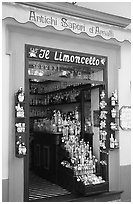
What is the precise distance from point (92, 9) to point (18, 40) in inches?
51.9

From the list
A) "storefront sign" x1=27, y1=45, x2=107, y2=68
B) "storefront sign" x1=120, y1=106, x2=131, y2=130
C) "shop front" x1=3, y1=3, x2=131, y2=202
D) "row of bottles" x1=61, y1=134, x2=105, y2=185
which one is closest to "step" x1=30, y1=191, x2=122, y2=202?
"shop front" x1=3, y1=3, x2=131, y2=202

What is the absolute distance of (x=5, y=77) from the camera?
372 centimetres

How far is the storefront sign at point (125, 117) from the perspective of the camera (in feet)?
15.7

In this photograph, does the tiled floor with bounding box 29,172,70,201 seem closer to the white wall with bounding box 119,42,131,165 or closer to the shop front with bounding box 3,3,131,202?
the shop front with bounding box 3,3,131,202

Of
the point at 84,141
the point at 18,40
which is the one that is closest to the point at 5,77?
the point at 18,40

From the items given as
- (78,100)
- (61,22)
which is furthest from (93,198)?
(61,22)

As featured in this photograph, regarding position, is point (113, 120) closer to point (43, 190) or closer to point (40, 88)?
point (43, 190)

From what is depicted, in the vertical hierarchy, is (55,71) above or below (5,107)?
above

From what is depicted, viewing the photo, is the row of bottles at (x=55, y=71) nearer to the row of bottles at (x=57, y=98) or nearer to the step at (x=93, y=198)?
the row of bottles at (x=57, y=98)

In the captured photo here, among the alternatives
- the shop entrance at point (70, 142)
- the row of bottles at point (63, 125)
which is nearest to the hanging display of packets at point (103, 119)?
the shop entrance at point (70, 142)

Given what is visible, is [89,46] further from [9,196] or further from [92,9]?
[9,196]

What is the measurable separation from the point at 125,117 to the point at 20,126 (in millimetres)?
2125

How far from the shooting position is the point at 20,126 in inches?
149

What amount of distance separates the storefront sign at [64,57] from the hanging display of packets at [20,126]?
684 mm
